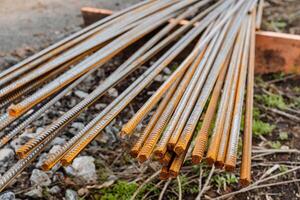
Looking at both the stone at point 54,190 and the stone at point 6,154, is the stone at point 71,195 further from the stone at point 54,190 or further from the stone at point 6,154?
the stone at point 6,154

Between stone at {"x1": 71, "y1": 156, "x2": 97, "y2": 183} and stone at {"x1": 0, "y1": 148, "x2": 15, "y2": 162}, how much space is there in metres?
0.35

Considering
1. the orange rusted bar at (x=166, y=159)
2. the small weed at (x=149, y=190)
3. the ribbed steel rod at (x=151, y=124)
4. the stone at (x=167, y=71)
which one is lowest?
the small weed at (x=149, y=190)

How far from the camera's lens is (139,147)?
1895 millimetres

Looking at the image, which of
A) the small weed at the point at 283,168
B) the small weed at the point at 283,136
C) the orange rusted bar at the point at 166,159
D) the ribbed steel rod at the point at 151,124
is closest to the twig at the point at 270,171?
the small weed at the point at 283,168

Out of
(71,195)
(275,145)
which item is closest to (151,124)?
(71,195)

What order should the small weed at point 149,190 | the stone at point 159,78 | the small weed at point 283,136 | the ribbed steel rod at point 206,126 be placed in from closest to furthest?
the ribbed steel rod at point 206,126
the small weed at point 149,190
the small weed at point 283,136
the stone at point 159,78

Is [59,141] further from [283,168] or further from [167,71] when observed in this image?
[283,168]

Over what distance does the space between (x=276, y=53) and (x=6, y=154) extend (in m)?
2.00

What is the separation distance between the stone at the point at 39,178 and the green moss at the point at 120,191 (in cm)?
28

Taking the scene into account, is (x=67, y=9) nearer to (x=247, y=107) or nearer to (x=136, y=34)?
(x=136, y=34)

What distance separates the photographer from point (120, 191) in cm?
234

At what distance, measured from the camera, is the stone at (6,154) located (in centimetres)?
239

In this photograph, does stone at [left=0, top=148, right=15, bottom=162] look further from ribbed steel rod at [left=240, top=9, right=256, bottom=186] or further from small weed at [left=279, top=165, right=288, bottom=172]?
small weed at [left=279, top=165, right=288, bottom=172]

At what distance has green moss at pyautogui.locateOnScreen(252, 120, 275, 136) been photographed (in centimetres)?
280
